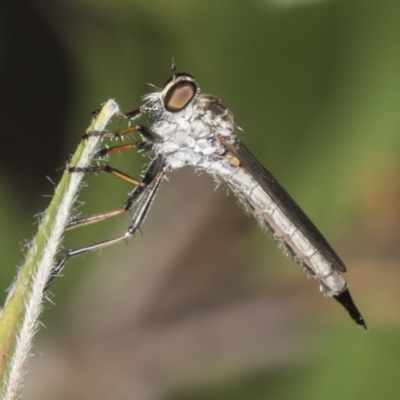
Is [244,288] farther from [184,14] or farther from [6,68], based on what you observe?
[6,68]

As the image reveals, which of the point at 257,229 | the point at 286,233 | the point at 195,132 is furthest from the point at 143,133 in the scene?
the point at 257,229

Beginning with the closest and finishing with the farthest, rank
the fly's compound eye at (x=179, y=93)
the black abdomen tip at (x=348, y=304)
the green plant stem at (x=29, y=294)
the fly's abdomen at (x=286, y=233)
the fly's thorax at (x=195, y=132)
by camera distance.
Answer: the green plant stem at (x=29, y=294) < the fly's compound eye at (x=179, y=93) < the fly's thorax at (x=195, y=132) < the fly's abdomen at (x=286, y=233) < the black abdomen tip at (x=348, y=304)

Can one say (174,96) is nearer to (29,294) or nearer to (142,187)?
(142,187)

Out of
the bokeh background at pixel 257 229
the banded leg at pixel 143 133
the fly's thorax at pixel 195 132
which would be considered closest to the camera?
the banded leg at pixel 143 133

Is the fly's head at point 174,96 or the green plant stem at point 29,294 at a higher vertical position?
the fly's head at point 174,96

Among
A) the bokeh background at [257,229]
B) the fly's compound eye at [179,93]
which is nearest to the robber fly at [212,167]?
the fly's compound eye at [179,93]

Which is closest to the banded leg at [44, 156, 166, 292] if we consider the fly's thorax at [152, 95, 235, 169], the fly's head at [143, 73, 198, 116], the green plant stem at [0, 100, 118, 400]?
the fly's thorax at [152, 95, 235, 169]

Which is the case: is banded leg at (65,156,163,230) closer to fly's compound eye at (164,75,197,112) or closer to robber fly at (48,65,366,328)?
robber fly at (48,65,366,328)

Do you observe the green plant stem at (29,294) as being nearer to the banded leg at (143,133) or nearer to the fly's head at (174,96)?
the banded leg at (143,133)

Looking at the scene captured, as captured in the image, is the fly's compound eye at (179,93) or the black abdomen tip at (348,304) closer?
the fly's compound eye at (179,93)
